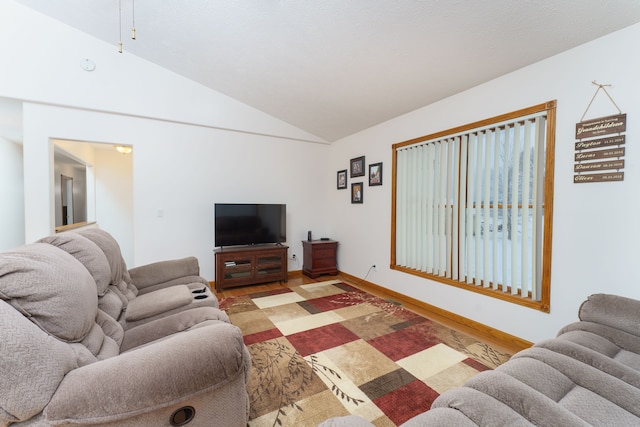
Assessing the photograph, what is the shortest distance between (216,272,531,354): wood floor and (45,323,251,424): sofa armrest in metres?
2.35

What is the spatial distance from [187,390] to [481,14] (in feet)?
8.78

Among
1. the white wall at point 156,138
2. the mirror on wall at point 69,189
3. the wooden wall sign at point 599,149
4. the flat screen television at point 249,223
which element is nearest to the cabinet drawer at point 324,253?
the white wall at point 156,138

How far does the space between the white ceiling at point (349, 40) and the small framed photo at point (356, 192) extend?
1.07 m

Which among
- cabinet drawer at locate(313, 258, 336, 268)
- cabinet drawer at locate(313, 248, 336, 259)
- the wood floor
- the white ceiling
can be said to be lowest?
the wood floor

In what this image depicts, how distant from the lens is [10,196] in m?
4.08

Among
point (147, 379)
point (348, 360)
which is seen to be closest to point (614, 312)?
point (348, 360)

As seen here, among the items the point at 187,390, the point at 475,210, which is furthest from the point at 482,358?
the point at 187,390

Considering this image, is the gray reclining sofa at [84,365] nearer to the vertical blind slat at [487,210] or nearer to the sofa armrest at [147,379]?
the sofa armrest at [147,379]

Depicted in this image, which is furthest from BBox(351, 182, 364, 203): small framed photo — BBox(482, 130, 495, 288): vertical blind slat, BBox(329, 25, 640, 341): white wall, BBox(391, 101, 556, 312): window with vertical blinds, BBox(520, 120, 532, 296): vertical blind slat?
BBox(520, 120, 532, 296): vertical blind slat

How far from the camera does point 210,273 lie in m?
3.97

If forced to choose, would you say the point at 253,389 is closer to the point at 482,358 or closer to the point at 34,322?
the point at 34,322

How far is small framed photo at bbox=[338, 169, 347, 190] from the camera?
4516 mm

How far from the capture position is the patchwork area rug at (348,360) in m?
1.59

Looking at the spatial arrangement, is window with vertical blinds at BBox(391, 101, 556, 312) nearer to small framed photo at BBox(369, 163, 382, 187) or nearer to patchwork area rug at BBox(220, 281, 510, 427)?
small framed photo at BBox(369, 163, 382, 187)
